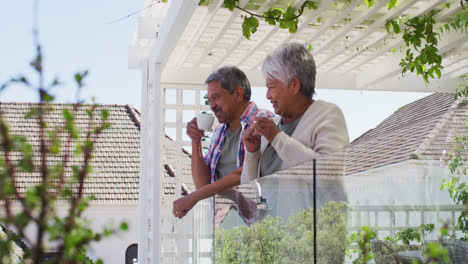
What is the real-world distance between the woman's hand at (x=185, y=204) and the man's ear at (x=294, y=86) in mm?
869

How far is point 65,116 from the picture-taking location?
58cm

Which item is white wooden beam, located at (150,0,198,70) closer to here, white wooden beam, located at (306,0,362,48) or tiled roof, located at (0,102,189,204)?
white wooden beam, located at (306,0,362,48)

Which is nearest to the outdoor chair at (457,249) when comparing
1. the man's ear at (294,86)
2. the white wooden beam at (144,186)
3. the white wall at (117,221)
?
the man's ear at (294,86)

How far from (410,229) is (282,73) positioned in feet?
4.11

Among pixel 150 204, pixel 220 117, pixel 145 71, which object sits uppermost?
pixel 145 71

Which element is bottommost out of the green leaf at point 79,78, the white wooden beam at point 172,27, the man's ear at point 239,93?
the green leaf at point 79,78

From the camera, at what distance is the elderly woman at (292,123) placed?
90.2 inches

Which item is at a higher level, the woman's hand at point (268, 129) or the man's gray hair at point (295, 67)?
the man's gray hair at point (295, 67)

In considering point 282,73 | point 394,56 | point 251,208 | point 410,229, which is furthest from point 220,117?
point 394,56

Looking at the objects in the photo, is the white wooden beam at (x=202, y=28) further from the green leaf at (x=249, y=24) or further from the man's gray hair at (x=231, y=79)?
the man's gray hair at (x=231, y=79)

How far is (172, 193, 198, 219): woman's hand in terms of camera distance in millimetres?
3125

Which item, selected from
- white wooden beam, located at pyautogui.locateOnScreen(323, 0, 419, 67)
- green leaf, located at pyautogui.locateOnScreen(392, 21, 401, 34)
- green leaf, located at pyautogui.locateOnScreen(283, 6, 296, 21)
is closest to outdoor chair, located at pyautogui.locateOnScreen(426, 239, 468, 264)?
white wooden beam, located at pyautogui.locateOnScreen(323, 0, 419, 67)

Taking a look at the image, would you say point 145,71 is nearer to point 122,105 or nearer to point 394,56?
point 394,56

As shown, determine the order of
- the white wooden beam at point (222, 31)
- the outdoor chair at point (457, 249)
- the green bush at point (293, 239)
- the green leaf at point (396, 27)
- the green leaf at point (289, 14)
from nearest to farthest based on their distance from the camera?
the outdoor chair at point (457, 249)
the green bush at point (293, 239)
the white wooden beam at point (222, 31)
the green leaf at point (289, 14)
the green leaf at point (396, 27)
